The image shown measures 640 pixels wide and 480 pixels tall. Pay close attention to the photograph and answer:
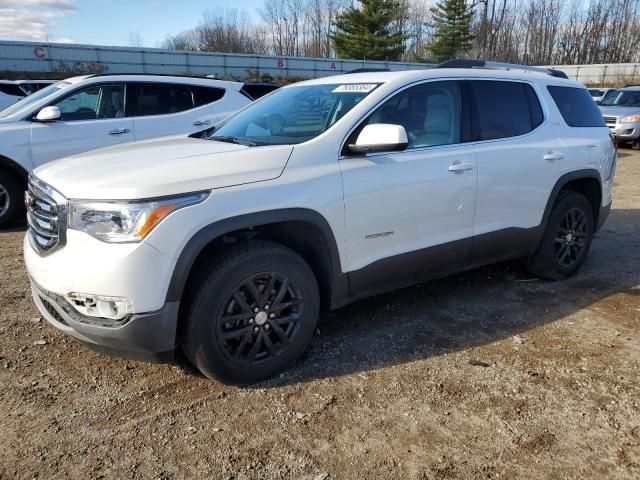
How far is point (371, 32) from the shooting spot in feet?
165

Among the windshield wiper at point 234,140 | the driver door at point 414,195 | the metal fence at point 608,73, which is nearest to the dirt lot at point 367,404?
the driver door at point 414,195

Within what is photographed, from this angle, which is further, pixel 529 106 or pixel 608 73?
pixel 608 73

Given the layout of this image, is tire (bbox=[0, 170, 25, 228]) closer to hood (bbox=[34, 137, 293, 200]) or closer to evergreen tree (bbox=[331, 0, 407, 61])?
hood (bbox=[34, 137, 293, 200])

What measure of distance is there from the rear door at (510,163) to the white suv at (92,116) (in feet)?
15.3

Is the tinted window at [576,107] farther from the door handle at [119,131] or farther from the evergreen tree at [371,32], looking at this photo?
the evergreen tree at [371,32]

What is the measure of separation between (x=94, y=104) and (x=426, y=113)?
501cm

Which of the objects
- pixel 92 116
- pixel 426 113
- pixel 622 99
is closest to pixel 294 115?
pixel 426 113

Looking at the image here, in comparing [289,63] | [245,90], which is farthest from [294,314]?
[289,63]

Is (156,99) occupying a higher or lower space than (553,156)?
higher

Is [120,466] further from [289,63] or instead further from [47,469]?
[289,63]

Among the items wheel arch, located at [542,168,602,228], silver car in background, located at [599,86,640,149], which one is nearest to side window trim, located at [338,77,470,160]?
wheel arch, located at [542,168,602,228]

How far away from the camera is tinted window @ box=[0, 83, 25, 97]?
12477 mm

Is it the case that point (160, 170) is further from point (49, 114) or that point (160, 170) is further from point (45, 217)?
point (49, 114)

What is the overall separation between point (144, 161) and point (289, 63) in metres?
40.2
